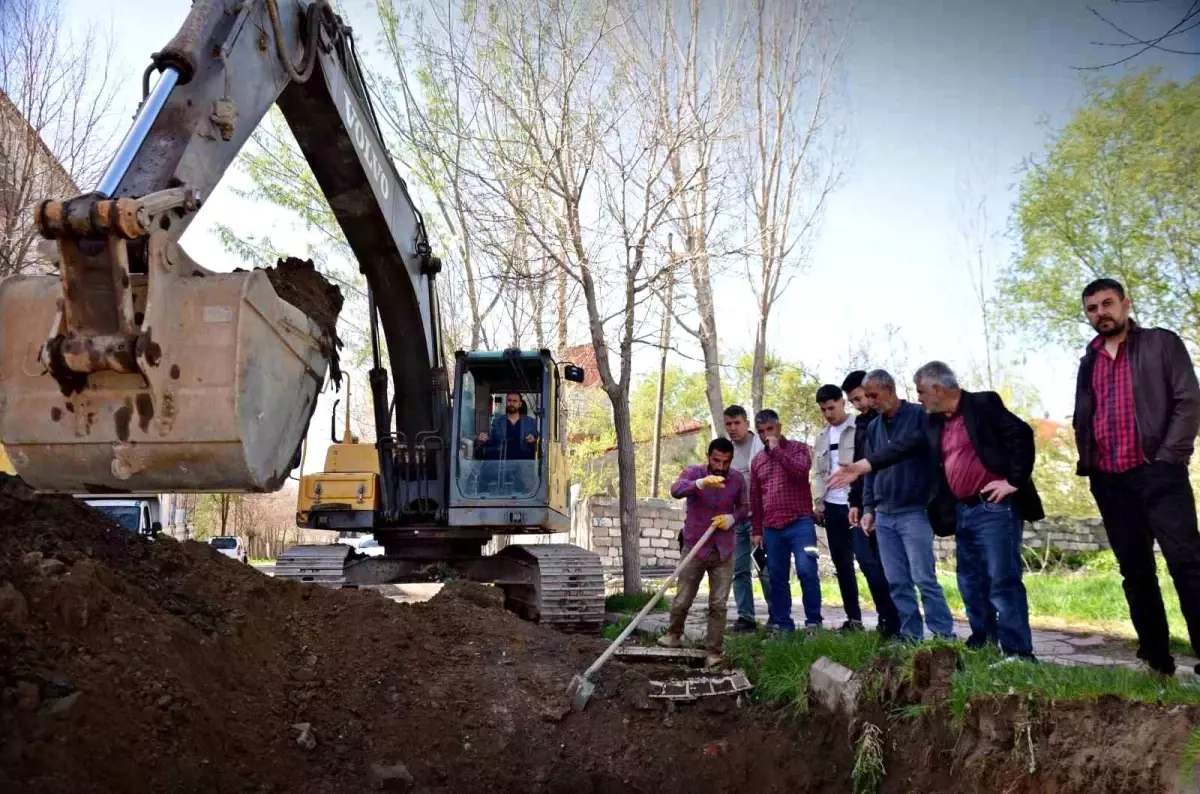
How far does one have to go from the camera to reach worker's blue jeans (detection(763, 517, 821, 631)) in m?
6.28

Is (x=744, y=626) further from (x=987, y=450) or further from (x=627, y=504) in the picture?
(x=627, y=504)

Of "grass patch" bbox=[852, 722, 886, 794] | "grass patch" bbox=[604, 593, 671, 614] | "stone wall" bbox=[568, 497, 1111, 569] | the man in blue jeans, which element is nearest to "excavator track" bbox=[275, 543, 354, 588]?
"grass patch" bbox=[604, 593, 671, 614]

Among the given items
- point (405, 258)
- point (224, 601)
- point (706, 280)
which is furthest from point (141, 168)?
point (706, 280)

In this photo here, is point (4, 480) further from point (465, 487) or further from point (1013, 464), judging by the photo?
point (1013, 464)

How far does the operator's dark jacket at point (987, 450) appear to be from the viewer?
179 inches

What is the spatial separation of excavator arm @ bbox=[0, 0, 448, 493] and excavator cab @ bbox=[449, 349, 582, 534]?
11.0 feet

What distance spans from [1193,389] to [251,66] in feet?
14.8

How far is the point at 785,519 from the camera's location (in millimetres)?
6414

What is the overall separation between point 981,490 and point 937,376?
0.64 metres

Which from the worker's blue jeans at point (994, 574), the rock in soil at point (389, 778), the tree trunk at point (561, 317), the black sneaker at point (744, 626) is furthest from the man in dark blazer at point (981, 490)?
the tree trunk at point (561, 317)

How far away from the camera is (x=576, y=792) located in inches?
168

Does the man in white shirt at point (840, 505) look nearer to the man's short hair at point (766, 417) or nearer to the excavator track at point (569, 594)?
the man's short hair at point (766, 417)

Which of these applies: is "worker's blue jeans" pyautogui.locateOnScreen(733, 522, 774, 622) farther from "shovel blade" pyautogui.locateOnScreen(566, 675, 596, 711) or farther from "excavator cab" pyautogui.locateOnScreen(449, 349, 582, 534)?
"shovel blade" pyautogui.locateOnScreen(566, 675, 596, 711)

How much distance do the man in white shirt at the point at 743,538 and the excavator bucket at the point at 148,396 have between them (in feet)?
13.0
